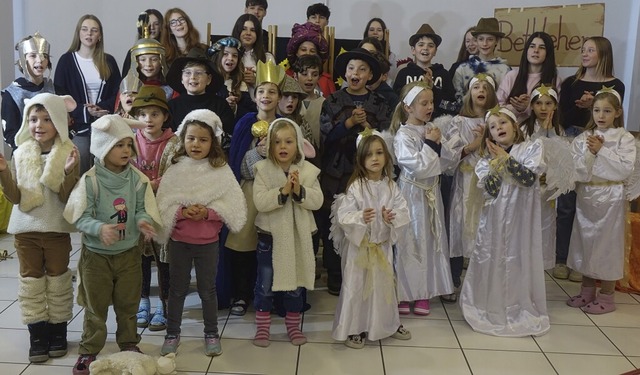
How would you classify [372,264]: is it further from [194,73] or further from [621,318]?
[621,318]

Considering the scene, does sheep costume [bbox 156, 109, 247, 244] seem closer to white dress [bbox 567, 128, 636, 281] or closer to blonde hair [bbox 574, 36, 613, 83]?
white dress [bbox 567, 128, 636, 281]

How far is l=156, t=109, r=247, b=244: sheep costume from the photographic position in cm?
311

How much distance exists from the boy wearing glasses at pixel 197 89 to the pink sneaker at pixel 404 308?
57.9 inches

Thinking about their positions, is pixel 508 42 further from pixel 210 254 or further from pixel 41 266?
pixel 41 266

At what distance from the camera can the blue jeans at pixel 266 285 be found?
3383 mm

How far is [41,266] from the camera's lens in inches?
121

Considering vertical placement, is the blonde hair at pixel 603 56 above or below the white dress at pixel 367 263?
above

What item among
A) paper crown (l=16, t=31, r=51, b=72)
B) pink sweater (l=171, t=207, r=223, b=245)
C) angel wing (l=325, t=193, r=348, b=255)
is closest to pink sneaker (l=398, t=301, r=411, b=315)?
angel wing (l=325, t=193, r=348, b=255)

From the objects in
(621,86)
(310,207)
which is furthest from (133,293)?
(621,86)

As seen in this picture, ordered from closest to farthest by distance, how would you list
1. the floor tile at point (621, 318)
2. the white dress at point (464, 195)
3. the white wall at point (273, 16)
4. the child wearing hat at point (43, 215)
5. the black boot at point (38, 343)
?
the child wearing hat at point (43, 215)
the black boot at point (38, 343)
the floor tile at point (621, 318)
the white dress at point (464, 195)
the white wall at point (273, 16)

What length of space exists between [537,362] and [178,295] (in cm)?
185

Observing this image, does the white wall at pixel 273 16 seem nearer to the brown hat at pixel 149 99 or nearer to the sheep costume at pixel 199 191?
the brown hat at pixel 149 99

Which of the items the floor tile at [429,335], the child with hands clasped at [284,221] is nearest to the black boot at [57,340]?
the child with hands clasped at [284,221]

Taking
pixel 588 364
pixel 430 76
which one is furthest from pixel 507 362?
pixel 430 76
